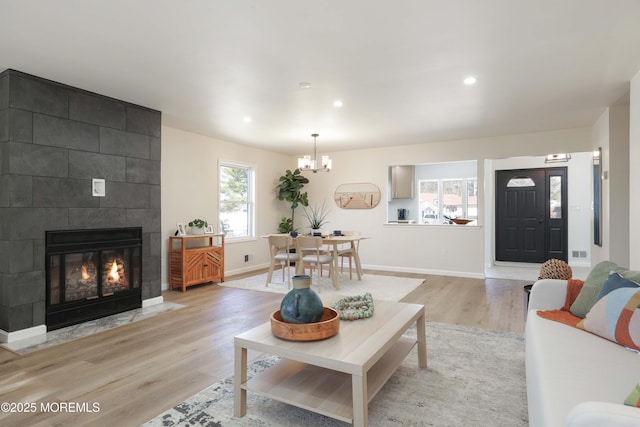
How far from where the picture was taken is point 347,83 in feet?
11.5

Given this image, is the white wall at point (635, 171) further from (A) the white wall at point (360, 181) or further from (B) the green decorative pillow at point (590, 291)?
(A) the white wall at point (360, 181)

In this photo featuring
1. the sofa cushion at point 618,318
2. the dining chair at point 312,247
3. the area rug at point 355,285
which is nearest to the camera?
the sofa cushion at point 618,318

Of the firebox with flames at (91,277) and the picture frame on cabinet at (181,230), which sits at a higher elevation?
the picture frame on cabinet at (181,230)

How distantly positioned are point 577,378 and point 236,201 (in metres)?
5.88

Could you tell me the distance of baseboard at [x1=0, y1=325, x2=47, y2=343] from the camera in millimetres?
3180

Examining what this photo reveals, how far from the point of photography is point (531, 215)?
7770 mm

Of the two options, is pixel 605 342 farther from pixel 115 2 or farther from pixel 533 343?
pixel 115 2

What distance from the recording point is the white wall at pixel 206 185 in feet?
17.5

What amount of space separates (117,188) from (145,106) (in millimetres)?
1044

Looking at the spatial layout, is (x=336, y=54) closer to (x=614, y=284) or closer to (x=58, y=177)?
(x=614, y=284)

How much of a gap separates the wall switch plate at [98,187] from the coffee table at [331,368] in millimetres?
2799

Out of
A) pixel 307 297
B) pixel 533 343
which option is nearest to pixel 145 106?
pixel 307 297

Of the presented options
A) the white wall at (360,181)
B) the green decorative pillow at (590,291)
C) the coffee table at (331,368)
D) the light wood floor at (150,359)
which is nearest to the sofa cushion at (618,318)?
the green decorative pillow at (590,291)

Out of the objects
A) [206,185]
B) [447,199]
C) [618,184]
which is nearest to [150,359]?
[206,185]
